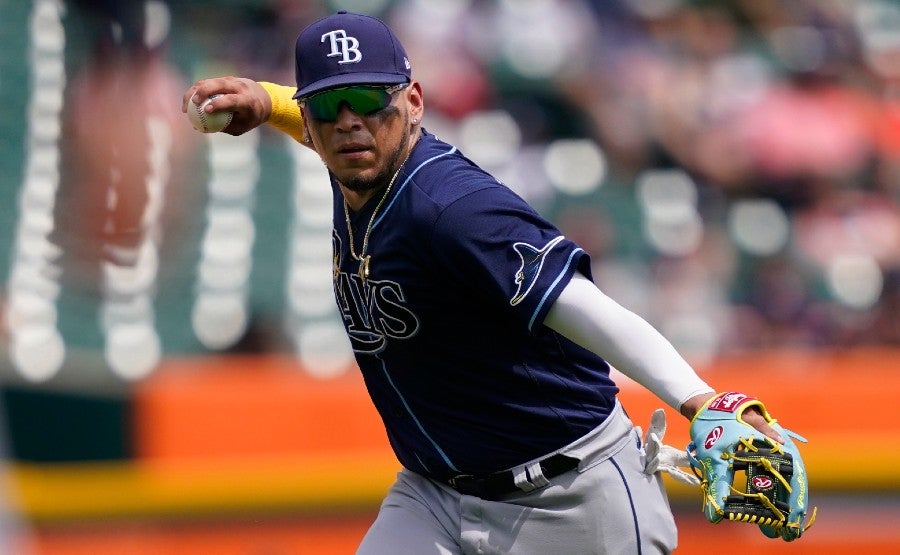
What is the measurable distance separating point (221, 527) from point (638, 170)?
3.83 metres

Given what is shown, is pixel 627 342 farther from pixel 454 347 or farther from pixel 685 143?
pixel 685 143

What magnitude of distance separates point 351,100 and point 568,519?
42.8 inches

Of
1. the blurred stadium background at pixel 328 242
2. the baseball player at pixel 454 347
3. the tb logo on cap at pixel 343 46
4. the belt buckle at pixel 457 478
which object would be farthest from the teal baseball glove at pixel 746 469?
the blurred stadium background at pixel 328 242

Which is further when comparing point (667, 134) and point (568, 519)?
point (667, 134)

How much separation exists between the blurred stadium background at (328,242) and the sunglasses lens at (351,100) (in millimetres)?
2166

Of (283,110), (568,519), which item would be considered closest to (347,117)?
(283,110)

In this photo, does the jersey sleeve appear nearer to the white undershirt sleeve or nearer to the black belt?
the white undershirt sleeve

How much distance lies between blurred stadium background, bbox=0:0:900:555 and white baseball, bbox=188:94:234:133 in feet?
6.05

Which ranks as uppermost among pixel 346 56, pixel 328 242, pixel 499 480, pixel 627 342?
pixel 328 242

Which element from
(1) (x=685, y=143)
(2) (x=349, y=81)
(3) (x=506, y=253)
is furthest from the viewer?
(1) (x=685, y=143)

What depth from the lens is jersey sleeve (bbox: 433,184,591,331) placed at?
2893 mm

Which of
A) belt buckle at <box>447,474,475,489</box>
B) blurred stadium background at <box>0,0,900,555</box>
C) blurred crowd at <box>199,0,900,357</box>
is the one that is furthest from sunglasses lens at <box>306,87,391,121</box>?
blurred crowd at <box>199,0,900,357</box>

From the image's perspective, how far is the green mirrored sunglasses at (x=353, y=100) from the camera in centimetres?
312

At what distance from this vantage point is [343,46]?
3115 mm
